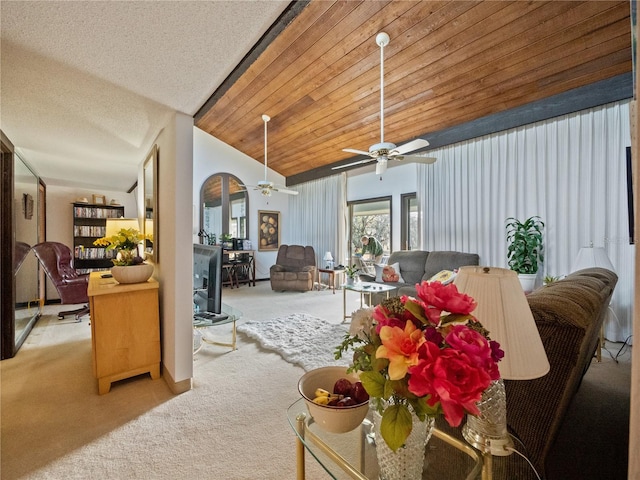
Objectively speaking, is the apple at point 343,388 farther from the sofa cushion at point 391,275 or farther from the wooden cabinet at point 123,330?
the sofa cushion at point 391,275

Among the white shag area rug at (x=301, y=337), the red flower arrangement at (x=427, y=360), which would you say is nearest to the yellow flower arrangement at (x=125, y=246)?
the white shag area rug at (x=301, y=337)

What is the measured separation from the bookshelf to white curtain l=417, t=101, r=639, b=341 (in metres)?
6.14

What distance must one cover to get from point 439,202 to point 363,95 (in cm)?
224

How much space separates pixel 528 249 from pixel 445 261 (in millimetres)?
1060

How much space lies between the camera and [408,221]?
5.88m

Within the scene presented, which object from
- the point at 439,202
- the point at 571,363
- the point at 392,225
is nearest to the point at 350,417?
the point at 571,363

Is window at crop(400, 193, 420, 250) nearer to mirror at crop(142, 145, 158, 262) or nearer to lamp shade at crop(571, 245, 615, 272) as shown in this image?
lamp shade at crop(571, 245, 615, 272)

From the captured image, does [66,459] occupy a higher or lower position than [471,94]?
lower

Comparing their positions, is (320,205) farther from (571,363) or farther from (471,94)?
(571,363)

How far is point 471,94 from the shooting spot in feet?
12.4

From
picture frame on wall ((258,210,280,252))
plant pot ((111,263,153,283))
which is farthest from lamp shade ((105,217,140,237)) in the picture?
picture frame on wall ((258,210,280,252))

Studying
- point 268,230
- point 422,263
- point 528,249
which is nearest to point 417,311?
point 528,249

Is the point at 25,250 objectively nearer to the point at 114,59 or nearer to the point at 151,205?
the point at 151,205

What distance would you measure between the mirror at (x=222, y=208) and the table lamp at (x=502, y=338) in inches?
257
